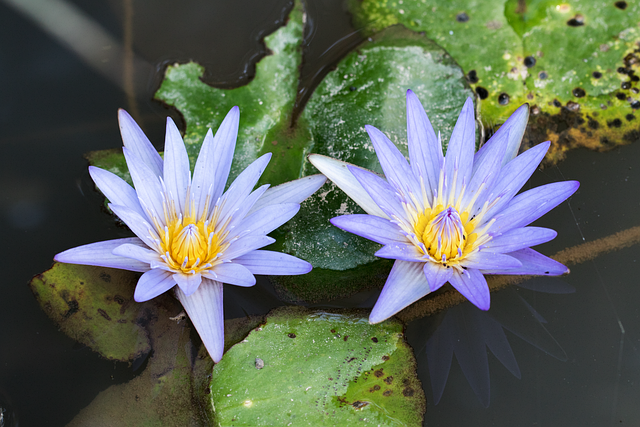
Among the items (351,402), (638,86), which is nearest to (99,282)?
(351,402)

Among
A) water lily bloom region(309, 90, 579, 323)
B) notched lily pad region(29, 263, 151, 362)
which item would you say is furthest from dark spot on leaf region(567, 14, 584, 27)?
notched lily pad region(29, 263, 151, 362)

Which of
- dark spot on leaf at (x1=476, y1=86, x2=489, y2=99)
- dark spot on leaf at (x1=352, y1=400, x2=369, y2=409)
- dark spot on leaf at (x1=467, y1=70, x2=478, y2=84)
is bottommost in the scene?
dark spot on leaf at (x1=352, y1=400, x2=369, y2=409)

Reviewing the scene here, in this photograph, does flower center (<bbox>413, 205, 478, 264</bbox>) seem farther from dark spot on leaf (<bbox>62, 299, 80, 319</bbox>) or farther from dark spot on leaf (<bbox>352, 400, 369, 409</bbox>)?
dark spot on leaf (<bbox>62, 299, 80, 319</bbox>)

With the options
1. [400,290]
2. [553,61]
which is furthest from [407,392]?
[553,61]

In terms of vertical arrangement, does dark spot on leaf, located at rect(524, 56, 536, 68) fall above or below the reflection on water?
above

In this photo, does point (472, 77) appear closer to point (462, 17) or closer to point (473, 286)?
point (462, 17)

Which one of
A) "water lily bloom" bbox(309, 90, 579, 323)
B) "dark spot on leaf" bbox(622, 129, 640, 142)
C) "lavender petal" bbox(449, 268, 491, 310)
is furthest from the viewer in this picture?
"dark spot on leaf" bbox(622, 129, 640, 142)

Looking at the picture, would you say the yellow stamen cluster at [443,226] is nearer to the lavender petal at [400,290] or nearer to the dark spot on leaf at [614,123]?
the lavender petal at [400,290]

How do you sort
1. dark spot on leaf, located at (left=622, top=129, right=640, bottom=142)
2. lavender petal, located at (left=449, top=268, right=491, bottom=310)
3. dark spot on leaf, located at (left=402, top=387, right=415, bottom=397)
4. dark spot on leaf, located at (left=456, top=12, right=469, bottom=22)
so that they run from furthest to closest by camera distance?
dark spot on leaf, located at (left=456, top=12, right=469, bottom=22), dark spot on leaf, located at (left=622, top=129, right=640, bottom=142), dark spot on leaf, located at (left=402, top=387, right=415, bottom=397), lavender petal, located at (left=449, top=268, right=491, bottom=310)

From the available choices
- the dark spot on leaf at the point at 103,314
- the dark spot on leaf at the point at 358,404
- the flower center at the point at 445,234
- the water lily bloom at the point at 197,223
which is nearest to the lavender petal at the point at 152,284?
the water lily bloom at the point at 197,223
